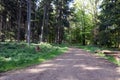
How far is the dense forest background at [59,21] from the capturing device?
106ft

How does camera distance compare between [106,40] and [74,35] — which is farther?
[74,35]

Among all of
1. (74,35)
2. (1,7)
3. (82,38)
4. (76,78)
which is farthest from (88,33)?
(76,78)

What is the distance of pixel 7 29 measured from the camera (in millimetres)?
47500

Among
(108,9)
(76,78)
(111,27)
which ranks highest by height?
(108,9)

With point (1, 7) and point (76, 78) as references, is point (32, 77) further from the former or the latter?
point (1, 7)

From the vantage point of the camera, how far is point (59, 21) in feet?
163

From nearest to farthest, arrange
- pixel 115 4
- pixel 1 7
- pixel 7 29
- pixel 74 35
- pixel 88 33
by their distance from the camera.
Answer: pixel 115 4 → pixel 1 7 → pixel 7 29 → pixel 88 33 → pixel 74 35

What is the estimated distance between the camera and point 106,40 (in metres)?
33.2

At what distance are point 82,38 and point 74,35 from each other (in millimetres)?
5427

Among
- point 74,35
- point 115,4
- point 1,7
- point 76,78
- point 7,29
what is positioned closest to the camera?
point 76,78

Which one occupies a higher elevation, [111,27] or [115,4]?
[115,4]

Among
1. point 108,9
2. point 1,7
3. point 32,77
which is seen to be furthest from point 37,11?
point 32,77

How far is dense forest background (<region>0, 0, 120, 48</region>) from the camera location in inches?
1267

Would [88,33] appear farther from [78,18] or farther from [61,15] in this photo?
[61,15]
